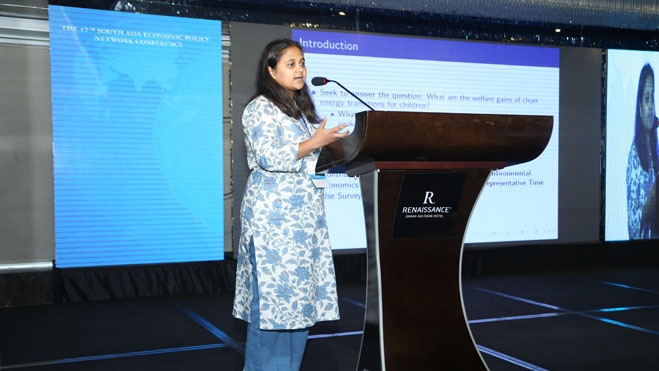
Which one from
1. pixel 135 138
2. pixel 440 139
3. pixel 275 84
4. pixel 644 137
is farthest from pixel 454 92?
pixel 440 139

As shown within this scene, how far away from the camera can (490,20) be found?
549 cm

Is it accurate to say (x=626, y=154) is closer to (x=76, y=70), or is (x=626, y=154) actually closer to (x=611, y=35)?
(x=611, y=35)

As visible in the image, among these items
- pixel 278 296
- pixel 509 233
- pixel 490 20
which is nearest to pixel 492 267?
pixel 509 233

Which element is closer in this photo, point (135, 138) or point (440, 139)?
point (440, 139)

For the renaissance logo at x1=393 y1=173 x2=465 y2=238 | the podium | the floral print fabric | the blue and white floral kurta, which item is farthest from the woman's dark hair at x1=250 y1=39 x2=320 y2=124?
the floral print fabric

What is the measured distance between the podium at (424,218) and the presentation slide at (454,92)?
288 cm

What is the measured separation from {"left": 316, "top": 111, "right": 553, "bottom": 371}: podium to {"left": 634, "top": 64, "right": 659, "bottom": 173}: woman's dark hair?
4.61 m

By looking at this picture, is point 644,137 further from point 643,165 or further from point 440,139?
point 440,139

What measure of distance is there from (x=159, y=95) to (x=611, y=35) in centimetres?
419

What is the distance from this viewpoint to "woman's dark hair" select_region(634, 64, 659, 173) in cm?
594

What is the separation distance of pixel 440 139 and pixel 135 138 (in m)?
3.17

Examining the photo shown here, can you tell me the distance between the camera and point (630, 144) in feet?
19.4

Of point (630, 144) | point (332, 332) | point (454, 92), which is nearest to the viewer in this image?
point (332, 332)

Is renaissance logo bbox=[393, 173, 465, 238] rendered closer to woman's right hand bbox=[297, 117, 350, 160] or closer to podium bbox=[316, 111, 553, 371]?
podium bbox=[316, 111, 553, 371]
